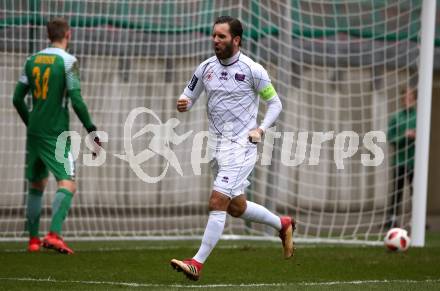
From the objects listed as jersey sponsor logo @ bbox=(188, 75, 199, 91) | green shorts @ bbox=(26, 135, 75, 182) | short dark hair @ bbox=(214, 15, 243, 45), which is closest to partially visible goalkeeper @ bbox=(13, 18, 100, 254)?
green shorts @ bbox=(26, 135, 75, 182)

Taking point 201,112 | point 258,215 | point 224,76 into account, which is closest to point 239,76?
point 224,76

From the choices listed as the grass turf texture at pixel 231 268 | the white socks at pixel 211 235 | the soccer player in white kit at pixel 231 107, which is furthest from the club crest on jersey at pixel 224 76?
the grass turf texture at pixel 231 268

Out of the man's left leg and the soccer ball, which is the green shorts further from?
the soccer ball

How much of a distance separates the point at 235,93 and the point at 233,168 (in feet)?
1.88

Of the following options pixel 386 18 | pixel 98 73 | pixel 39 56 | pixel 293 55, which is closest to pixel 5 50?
pixel 98 73

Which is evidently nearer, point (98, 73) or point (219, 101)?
point (219, 101)

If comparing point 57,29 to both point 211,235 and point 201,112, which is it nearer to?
point 211,235

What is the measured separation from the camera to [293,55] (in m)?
12.2

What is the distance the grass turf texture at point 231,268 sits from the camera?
754cm

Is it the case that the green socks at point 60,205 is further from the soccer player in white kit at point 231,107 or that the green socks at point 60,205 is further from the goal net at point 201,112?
the goal net at point 201,112

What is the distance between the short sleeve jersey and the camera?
31.1 feet

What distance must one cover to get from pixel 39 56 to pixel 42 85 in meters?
0.27

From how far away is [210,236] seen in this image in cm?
754

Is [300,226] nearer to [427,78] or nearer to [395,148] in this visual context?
[395,148]
